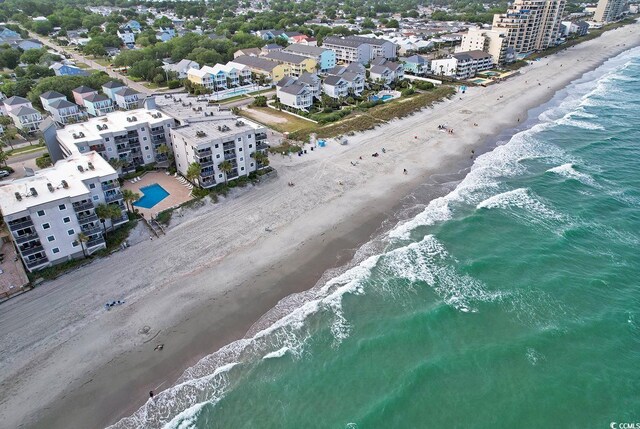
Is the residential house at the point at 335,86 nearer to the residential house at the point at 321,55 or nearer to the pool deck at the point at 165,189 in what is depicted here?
the residential house at the point at 321,55

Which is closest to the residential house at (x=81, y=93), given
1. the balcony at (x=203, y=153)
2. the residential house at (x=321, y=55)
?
the balcony at (x=203, y=153)

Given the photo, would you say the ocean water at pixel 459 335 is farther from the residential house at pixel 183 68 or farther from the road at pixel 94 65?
the residential house at pixel 183 68

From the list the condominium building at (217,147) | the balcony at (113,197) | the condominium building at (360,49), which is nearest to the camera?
the balcony at (113,197)

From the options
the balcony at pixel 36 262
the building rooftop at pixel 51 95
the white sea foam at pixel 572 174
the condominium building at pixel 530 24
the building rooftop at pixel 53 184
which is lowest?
the white sea foam at pixel 572 174

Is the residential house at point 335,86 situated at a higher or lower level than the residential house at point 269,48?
lower

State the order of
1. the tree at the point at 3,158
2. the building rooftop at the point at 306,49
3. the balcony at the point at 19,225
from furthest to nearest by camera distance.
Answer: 1. the building rooftop at the point at 306,49
2. the tree at the point at 3,158
3. the balcony at the point at 19,225

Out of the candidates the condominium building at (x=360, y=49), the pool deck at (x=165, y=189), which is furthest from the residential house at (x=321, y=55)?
the pool deck at (x=165, y=189)

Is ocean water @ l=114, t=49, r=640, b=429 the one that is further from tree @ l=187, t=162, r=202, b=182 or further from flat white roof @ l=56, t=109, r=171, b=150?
flat white roof @ l=56, t=109, r=171, b=150

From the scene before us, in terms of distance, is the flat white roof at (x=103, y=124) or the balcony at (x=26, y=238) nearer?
the balcony at (x=26, y=238)

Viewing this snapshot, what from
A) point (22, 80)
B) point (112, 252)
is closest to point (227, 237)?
point (112, 252)
